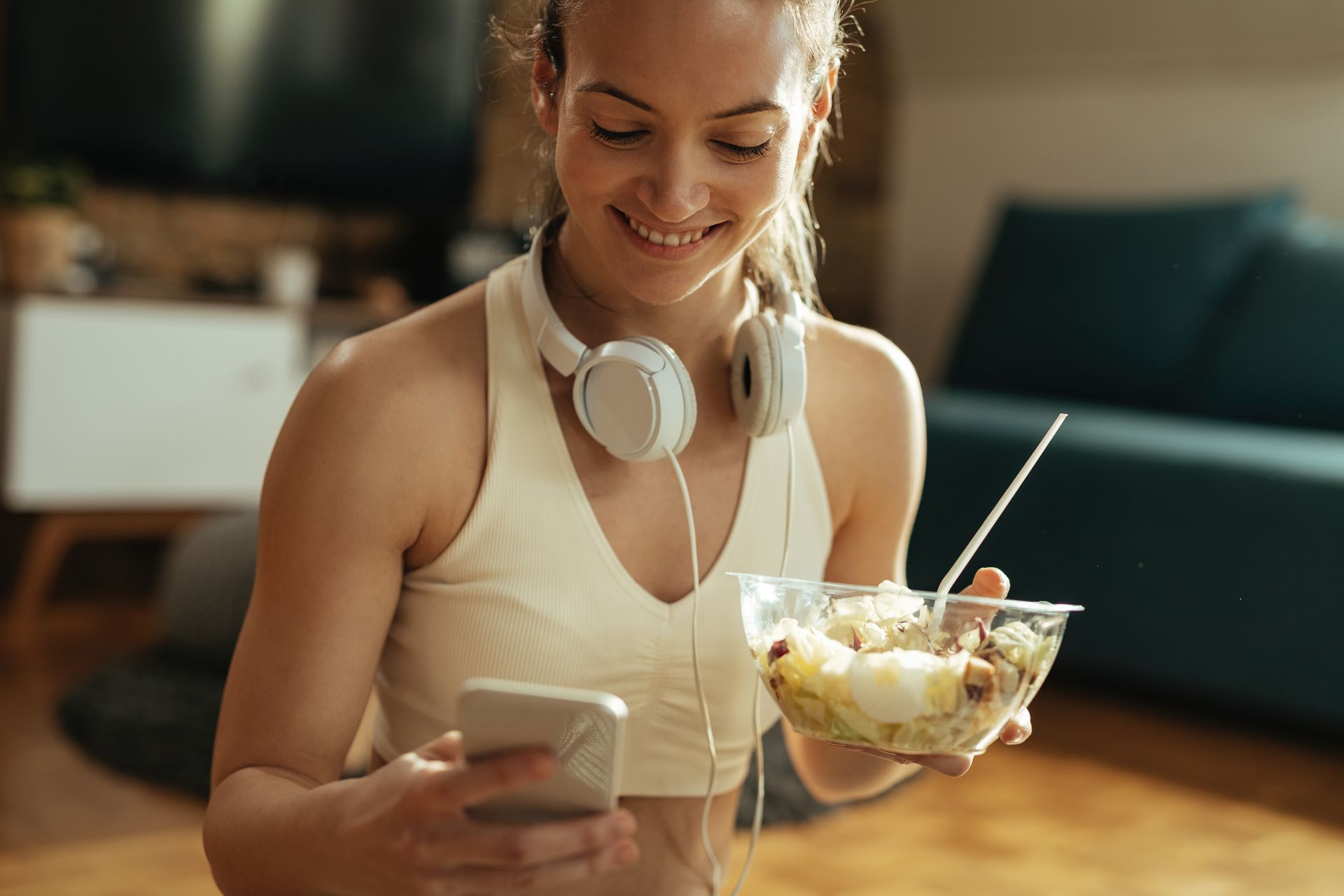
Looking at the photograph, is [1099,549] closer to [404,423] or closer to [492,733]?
[404,423]

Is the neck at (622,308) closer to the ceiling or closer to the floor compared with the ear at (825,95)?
closer to the floor

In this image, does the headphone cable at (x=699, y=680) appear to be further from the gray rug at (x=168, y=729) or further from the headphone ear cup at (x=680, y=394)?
the gray rug at (x=168, y=729)

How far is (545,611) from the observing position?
875mm

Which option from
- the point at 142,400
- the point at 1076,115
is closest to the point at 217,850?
the point at 142,400

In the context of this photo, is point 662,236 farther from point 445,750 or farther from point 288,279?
point 288,279

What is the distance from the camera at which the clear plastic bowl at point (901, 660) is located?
0.67 metres

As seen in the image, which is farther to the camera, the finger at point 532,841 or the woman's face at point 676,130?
the woman's face at point 676,130

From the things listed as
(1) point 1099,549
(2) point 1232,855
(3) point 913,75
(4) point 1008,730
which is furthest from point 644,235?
(3) point 913,75

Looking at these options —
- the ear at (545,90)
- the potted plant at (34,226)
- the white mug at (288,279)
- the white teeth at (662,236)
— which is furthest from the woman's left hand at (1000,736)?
the white mug at (288,279)

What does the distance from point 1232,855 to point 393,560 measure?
5.27ft

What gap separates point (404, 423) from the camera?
83cm

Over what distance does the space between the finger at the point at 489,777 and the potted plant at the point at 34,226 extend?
2725 millimetres

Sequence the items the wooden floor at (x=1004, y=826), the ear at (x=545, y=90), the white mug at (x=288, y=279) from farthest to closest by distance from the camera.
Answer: the white mug at (x=288, y=279) < the wooden floor at (x=1004, y=826) < the ear at (x=545, y=90)

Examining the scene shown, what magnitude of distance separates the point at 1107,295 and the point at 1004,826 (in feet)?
5.20
